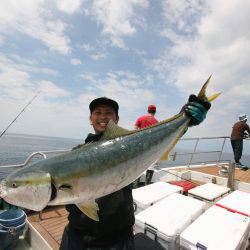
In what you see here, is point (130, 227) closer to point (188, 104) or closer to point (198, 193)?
point (188, 104)

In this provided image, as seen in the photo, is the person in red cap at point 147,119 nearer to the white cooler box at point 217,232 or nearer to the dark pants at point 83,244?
the white cooler box at point 217,232

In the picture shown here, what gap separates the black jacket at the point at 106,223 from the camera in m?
2.48

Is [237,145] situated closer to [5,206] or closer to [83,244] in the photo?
[5,206]

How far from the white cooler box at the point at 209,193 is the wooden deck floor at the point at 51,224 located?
3771 millimetres

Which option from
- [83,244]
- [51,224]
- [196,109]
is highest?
[196,109]

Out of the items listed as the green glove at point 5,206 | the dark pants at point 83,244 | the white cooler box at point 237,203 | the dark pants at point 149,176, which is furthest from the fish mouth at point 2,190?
the dark pants at point 149,176

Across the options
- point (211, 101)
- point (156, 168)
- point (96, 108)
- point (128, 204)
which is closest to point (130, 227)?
point (128, 204)

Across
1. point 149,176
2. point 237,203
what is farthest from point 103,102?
point 149,176

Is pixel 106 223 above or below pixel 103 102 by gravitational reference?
below

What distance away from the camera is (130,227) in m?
2.69

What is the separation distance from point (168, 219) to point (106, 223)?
240cm

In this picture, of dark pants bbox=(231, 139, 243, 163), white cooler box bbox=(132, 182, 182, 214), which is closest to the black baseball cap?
white cooler box bbox=(132, 182, 182, 214)

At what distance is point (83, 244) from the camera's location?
2.55 metres

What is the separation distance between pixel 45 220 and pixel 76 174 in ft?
18.1
